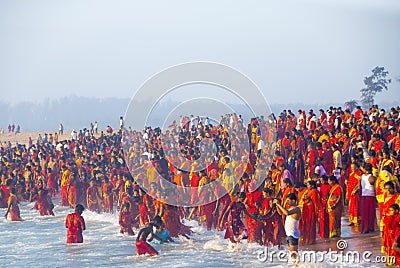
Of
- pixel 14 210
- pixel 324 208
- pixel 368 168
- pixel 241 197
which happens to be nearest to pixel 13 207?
pixel 14 210

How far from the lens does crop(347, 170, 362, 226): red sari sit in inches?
531

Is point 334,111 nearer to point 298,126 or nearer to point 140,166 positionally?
point 298,126

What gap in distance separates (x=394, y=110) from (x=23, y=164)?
11.7 meters

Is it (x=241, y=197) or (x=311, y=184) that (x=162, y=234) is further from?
(x=311, y=184)

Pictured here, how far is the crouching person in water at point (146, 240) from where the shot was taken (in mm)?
13798

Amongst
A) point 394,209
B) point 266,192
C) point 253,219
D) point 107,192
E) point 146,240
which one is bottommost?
point 146,240

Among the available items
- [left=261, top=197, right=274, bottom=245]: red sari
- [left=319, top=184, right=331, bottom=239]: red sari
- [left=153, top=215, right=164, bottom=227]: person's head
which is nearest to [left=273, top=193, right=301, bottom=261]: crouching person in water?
[left=261, top=197, right=274, bottom=245]: red sari

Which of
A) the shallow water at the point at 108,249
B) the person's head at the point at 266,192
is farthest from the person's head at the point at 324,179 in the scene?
the shallow water at the point at 108,249

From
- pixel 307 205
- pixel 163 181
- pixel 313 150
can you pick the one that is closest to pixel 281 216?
pixel 307 205

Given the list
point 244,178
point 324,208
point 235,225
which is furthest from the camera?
point 244,178

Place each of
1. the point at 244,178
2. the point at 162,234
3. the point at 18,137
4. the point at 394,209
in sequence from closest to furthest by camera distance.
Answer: the point at 394,209 → the point at 162,234 → the point at 244,178 → the point at 18,137

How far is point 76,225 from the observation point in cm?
1525

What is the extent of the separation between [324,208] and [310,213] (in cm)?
33

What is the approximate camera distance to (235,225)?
45.1 ft
